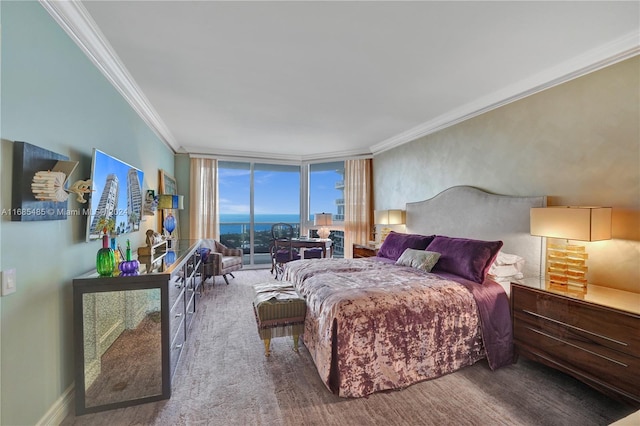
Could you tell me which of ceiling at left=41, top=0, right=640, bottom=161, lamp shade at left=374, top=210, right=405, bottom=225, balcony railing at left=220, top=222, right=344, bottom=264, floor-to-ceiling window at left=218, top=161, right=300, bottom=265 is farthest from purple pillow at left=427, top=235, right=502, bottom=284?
floor-to-ceiling window at left=218, top=161, right=300, bottom=265

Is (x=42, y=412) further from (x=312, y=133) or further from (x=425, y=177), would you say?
(x=425, y=177)

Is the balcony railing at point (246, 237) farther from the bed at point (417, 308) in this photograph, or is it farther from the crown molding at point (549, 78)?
the crown molding at point (549, 78)

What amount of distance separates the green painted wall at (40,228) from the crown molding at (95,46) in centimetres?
6

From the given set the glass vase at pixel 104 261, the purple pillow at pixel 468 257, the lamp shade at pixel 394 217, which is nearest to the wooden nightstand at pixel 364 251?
the lamp shade at pixel 394 217

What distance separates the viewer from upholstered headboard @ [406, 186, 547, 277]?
9.72ft

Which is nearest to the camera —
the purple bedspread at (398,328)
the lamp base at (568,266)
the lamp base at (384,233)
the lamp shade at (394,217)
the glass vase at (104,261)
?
the glass vase at (104,261)


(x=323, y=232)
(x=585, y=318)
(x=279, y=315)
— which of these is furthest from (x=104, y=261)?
(x=323, y=232)

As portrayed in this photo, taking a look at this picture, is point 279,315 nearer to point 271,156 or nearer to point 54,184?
point 54,184

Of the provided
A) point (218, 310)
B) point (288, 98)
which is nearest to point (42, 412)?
point (218, 310)

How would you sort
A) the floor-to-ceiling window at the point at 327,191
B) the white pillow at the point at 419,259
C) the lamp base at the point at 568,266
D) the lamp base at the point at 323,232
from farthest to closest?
the floor-to-ceiling window at the point at 327,191 → the lamp base at the point at 323,232 → the white pillow at the point at 419,259 → the lamp base at the point at 568,266

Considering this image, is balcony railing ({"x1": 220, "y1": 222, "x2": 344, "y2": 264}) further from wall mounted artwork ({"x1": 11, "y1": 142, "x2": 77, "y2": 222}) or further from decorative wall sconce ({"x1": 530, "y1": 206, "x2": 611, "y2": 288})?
wall mounted artwork ({"x1": 11, "y1": 142, "x2": 77, "y2": 222})

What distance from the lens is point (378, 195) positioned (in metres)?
6.00

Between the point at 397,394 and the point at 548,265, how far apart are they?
1937mm

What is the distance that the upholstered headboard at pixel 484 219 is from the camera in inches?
117
